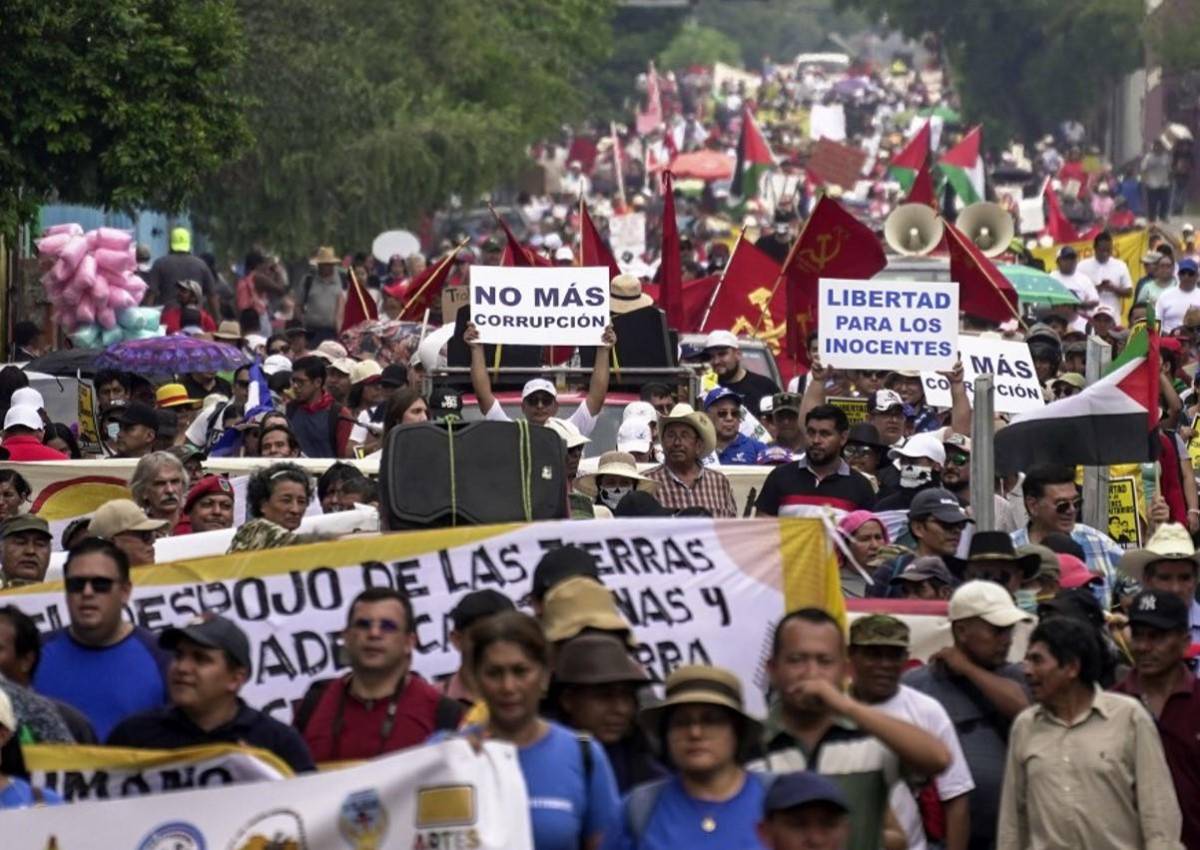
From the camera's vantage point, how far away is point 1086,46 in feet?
240

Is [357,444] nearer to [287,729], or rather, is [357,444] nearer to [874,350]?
[874,350]

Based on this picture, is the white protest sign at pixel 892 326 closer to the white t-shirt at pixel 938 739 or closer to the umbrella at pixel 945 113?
the white t-shirt at pixel 938 739

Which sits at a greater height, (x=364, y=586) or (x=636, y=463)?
(x=636, y=463)

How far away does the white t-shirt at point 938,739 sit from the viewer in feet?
27.7

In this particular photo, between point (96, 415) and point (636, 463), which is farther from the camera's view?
point (96, 415)

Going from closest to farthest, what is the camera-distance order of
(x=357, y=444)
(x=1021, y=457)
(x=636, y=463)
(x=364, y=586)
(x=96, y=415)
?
(x=364, y=586) → (x=1021, y=457) → (x=636, y=463) → (x=357, y=444) → (x=96, y=415)

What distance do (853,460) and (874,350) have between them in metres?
1.05

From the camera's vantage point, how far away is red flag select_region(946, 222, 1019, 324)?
19875mm

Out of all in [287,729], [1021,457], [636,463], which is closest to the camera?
[287,729]

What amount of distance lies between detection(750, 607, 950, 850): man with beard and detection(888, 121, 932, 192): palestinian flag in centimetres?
1917

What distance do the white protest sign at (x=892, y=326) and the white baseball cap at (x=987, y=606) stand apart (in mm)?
6611

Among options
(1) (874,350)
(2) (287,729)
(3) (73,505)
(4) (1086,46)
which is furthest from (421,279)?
(4) (1086,46)

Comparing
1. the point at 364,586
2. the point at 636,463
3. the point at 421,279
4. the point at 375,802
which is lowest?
the point at 375,802

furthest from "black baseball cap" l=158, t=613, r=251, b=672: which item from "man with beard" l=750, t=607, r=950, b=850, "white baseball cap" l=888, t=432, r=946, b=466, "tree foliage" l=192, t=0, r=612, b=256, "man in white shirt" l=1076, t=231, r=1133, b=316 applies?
"tree foliage" l=192, t=0, r=612, b=256
